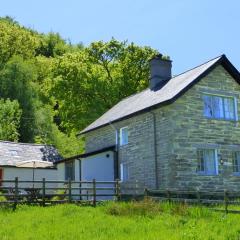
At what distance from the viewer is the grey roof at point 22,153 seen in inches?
1399

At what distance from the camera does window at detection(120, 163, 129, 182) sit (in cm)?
Answer: 2706

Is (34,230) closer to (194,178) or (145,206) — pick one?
(145,206)

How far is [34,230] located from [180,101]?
42.6ft

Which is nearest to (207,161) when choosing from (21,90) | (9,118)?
(9,118)

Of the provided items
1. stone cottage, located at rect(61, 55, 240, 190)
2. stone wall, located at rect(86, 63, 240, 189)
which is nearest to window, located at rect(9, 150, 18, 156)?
stone cottage, located at rect(61, 55, 240, 190)

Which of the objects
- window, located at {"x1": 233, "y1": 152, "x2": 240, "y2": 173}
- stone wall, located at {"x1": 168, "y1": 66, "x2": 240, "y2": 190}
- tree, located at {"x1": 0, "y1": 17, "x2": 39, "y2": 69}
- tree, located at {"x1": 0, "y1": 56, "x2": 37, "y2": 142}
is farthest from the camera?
tree, located at {"x1": 0, "y1": 17, "x2": 39, "y2": 69}

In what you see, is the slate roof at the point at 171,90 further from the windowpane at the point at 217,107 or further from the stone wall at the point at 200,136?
the windowpane at the point at 217,107

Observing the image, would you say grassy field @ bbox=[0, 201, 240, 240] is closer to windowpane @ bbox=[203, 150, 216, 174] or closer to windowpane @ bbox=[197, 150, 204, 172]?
windowpane @ bbox=[197, 150, 204, 172]

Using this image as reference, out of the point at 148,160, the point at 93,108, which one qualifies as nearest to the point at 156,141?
the point at 148,160

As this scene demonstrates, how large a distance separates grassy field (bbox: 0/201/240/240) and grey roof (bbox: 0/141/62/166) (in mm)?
17525

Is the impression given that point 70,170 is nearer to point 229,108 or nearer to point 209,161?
point 209,161

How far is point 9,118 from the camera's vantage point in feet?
159

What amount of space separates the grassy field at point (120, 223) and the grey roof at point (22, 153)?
57.5 feet

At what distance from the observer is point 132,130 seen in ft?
88.2
